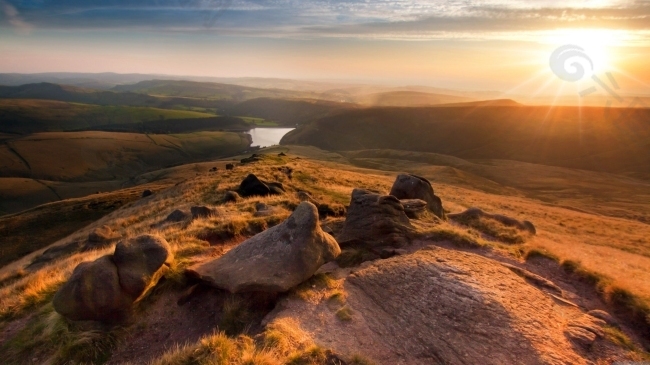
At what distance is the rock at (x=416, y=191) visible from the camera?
26.1 metres

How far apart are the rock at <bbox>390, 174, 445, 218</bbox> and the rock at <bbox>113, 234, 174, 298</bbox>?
57.4 ft

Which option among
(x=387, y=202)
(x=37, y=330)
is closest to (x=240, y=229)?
(x=387, y=202)

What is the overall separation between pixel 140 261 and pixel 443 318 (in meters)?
10.5

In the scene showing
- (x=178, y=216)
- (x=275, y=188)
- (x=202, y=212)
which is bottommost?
(x=178, y=216)

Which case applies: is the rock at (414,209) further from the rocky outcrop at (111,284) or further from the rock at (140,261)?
the rocky outcrop at (111,284)

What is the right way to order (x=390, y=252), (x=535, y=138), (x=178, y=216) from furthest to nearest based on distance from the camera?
(x=535, y=138)
(x=178, y=216)
(x=390, y=252)

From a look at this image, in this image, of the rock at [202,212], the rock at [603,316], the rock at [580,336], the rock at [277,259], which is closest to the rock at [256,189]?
the rock at [202,212]

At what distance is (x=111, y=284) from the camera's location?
1152 cm

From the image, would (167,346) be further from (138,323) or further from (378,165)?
(378,165)

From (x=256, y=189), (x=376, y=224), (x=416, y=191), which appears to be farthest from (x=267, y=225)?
(x=256, y=189)

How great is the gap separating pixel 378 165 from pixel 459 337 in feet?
354

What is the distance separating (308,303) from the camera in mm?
12492

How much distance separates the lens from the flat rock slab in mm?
10195

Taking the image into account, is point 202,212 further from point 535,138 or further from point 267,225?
point 535,138
